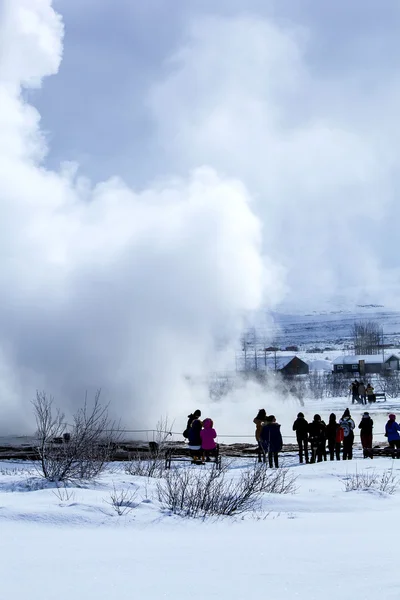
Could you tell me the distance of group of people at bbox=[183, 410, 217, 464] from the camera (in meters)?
17.1

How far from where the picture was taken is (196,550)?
6.77 meters

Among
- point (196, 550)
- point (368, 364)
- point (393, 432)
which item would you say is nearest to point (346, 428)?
point (393, 432)

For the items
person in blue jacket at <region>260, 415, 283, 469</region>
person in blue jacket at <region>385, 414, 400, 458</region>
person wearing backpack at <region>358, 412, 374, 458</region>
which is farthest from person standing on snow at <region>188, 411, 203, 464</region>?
person in blue jacket at <region>385, 414, 400, 458</region>

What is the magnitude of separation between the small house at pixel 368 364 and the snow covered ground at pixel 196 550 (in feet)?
262

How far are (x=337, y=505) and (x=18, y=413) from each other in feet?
89.4

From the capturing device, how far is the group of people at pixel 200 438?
17094mm

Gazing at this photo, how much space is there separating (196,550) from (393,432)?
11712 millimetres

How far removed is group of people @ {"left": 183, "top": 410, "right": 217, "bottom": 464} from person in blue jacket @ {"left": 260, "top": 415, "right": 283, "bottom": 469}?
1.40 m

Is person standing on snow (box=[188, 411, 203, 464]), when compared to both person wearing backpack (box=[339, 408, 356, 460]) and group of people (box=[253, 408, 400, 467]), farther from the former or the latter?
person wearing backpack (box=[339, 408, 356, 460])

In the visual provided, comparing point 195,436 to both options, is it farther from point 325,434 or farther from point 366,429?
point 366,429

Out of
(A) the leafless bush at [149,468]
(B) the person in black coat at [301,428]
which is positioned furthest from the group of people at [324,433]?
(A) the leafless bush at [149,468]

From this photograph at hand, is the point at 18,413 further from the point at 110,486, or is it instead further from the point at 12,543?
the point at 12,543

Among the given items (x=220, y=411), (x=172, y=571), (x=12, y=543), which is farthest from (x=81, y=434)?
(x=220, y=411)

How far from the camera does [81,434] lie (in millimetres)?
14453
